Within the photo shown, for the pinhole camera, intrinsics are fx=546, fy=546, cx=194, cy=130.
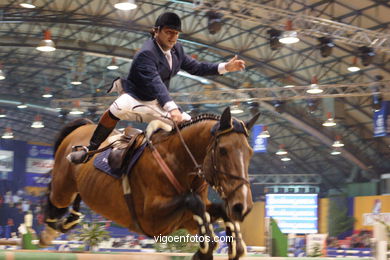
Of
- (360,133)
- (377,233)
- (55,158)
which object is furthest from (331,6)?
(55,158)

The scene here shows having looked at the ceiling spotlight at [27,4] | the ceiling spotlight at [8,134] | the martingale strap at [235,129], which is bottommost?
the martingale strap at [235,129]

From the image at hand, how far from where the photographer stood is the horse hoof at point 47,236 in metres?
5.43

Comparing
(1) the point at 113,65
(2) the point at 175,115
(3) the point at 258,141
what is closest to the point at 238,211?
(2) the point at 175,115

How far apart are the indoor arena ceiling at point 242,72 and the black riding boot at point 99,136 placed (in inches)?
479

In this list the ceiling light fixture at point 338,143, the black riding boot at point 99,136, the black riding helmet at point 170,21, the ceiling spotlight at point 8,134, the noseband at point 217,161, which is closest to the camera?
the noseband at point 217,161

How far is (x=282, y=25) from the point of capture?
53.8 feet

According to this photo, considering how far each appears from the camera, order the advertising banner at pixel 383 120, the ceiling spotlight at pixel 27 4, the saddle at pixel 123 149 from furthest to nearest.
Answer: the ceiling spotlight at pixel 27 4, the advertising banner at pixel 383 120, the saddle at pixel 123 149

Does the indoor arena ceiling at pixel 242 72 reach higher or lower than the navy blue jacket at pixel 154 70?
higher

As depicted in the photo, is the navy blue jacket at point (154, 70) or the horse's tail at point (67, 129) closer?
the navy blue jacket at point (154, 70)

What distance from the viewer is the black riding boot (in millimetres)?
4512

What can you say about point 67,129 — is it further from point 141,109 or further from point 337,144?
point 337,144

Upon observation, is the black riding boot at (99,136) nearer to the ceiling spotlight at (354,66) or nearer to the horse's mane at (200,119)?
the horse's mane at (200,119)

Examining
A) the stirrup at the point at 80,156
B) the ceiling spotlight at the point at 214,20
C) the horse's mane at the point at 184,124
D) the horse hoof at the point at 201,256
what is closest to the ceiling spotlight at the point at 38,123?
the ceiling spotlight at the point at 214,20

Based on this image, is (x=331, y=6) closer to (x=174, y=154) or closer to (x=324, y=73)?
(x=324, y=73)
